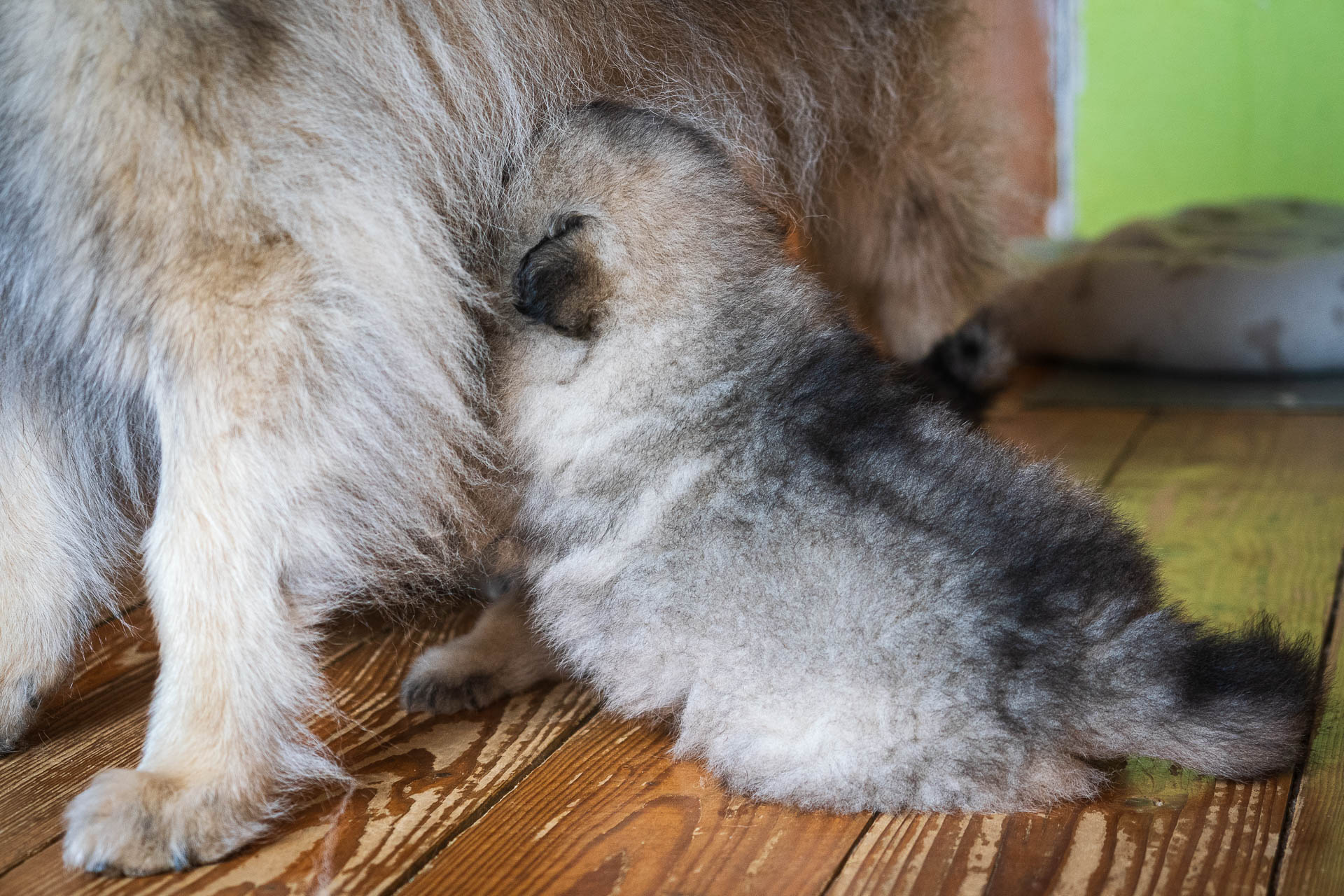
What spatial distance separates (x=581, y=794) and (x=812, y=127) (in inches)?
35.6

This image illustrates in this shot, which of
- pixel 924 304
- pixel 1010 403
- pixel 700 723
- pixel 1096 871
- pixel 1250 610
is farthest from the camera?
pixel 1010 403

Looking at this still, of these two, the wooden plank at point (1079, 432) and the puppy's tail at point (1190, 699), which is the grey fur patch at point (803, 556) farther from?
the wooden plank at point (1079, 432)

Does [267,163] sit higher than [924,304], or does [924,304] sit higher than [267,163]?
[267,163]

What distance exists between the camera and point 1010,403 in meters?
2.74

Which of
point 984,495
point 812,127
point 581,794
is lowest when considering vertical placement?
point 581,794

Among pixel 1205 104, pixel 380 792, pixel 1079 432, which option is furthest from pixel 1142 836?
pixel 1205 104

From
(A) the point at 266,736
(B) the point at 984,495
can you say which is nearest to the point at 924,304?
(B) the point at 984,495

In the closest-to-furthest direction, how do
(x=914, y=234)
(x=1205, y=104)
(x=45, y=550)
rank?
(x=45, y=550)
(x=914, y=234)
(x=1205, y=104)

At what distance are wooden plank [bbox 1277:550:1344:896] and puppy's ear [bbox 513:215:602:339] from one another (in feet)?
2.57

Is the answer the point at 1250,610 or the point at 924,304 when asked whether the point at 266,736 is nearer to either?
the point at 1250,610

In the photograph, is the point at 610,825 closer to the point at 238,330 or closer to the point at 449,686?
the point at 449,686

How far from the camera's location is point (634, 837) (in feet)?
3.77

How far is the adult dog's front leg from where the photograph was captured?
1099 mm

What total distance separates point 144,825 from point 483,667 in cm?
47
